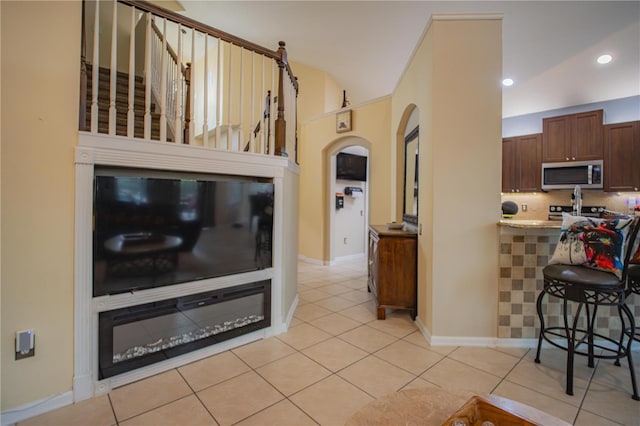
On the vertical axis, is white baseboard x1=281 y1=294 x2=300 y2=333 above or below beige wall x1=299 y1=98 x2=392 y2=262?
below

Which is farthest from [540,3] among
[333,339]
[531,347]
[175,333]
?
[175,333]

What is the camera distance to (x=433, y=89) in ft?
8.47

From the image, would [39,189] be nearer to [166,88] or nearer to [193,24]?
[193,24]

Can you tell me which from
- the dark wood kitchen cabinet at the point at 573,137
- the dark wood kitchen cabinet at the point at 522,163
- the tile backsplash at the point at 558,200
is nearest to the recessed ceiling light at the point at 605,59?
the dark wood kitchen cabinet at the point at 573,137

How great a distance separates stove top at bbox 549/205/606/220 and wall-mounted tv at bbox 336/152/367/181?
3.66m

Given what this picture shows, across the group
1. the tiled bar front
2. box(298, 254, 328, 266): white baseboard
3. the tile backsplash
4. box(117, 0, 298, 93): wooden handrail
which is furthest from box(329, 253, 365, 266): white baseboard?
box(117, 0, 298, 93): wooden handrail

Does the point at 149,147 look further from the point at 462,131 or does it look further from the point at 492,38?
the point at 492,38

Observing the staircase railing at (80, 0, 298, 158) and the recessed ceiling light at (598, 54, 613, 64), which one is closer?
the staircase railing at (80, 0, 298, 158)

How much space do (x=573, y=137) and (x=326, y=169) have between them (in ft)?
14.7

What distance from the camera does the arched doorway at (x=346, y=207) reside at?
19.0 ft

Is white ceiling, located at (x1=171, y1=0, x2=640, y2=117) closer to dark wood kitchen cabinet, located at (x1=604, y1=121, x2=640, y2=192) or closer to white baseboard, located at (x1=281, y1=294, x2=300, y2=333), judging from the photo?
dark wood kitchen cabinet, located at (x1=604, y1=121, x2=640, y2=192)

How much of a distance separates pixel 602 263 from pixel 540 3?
138 inches

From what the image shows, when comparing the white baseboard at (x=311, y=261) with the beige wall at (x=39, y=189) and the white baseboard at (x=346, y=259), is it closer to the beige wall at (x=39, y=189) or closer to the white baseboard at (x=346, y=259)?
the white baseboard at (x=346, y=259)

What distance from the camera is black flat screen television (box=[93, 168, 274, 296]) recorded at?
6.16 feet
